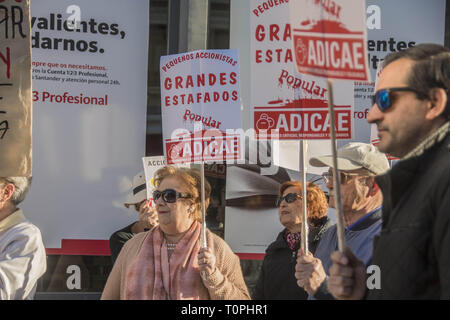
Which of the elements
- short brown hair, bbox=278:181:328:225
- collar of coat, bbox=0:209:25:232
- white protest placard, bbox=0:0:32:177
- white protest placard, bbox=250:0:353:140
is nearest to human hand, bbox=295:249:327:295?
white protest placard, bbox=250:0:353:140

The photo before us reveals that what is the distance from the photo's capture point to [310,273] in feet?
10.5

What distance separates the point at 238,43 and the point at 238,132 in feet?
5.29

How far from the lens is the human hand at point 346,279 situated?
93.4 inches

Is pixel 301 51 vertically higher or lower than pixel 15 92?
higher

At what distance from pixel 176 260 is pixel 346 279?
1.82 m

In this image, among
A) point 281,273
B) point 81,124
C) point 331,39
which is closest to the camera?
point 331,39

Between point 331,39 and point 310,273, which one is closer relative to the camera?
point 331,39

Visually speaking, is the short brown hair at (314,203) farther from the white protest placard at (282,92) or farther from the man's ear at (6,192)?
the man's ear at (6,192)

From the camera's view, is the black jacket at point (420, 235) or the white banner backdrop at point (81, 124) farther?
the white banner backdrop at point (81, 124)

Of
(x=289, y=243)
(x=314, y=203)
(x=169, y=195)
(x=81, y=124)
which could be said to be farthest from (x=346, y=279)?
(x=81, y=124)

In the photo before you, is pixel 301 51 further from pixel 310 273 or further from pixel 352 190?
pixel 352 190

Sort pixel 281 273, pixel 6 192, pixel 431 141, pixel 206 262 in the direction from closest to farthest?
1. pixel 431 141
2. pixel 206 262
3. pixel 281 273
4. pixel 6 192

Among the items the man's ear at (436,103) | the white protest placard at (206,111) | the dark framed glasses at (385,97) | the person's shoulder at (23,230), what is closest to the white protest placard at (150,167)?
the white protest placard at (206,111)

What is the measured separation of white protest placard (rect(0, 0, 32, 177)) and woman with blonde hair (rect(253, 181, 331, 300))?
1576mm
